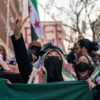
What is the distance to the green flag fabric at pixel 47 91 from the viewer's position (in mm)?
6418

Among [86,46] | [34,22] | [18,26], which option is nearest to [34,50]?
[86,46]

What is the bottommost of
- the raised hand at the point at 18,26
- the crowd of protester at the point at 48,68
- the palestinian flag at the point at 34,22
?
the palestinian flag at the point at 34,22

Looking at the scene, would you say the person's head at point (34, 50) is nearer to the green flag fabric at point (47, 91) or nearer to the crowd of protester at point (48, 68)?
the crowd of protester at point (48, 68)

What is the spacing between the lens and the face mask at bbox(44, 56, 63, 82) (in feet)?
22.5

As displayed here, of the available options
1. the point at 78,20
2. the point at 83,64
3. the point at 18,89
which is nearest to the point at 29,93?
Answer: the point at 18,89

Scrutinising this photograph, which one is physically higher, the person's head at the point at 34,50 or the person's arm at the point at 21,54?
the person's arm at the point at 21,54

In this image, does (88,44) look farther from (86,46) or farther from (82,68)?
(82,68)

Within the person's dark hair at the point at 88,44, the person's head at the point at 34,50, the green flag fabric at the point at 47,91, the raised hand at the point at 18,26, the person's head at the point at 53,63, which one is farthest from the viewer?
the person's head at the point at 34,50

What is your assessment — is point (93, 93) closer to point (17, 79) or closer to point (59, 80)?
point (59, 80)

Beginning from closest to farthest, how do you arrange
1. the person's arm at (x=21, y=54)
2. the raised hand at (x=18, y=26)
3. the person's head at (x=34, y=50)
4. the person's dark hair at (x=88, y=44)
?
the raised hand at (x=18, y=26), the person's arm at (x=21, y=54), the person's dark hair at (x=88, y=44), the person's head at (x=34, y=50)

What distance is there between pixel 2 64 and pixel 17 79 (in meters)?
1.57

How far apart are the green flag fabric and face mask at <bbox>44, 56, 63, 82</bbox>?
0.89 ft

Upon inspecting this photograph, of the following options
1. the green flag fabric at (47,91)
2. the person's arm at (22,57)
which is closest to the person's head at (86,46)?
the person's arm at (22,57)

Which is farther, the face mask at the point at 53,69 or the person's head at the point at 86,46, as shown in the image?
the person's head at the point at 86,46
